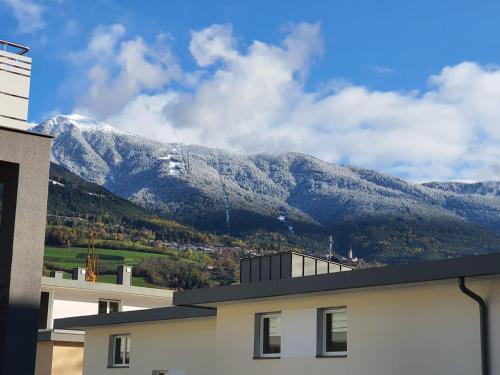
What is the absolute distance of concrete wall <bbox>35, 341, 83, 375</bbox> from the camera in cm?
2941

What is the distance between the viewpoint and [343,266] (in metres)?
18.7

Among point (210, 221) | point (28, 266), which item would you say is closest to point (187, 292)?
point (28, 266)

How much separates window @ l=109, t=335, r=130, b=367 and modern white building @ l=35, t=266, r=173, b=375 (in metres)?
6.66

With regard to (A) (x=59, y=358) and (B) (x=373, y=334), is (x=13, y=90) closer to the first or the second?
Answer: (B) (x=373, y=334)

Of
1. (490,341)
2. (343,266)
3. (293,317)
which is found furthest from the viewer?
(343,266)

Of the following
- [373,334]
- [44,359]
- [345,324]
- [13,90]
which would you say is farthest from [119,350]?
[13,90]

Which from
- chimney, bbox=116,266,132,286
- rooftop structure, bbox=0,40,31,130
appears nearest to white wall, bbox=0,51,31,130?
rooftop structure, bbox=0,40,31,130

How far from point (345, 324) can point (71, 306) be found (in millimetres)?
20249

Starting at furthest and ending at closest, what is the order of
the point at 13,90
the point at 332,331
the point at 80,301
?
the point at 80,301
the point at 332,331
the point at 13,90

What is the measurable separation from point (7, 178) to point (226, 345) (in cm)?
705

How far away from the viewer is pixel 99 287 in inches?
1302

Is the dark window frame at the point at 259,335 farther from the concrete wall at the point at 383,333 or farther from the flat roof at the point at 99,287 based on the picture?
the flat roof at the point at 99,287

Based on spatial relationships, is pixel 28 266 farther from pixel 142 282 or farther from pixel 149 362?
pixel 142 282

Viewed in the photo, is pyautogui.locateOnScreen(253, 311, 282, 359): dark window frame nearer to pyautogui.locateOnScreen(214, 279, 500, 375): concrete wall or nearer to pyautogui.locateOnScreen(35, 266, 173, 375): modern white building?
pyautogui.locateOnScreen(214, 279, 500, 375): concrete wall
